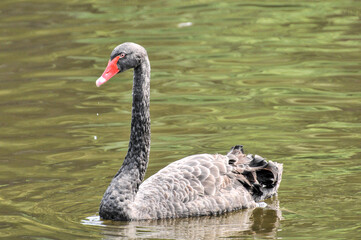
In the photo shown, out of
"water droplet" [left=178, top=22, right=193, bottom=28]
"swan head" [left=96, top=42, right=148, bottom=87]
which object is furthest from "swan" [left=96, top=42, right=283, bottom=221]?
"water droplet" [left=178, top=22, right=193, bottom=28]

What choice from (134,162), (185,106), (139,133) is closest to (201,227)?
(134,162)

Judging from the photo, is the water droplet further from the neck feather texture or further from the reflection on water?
the reflection on water

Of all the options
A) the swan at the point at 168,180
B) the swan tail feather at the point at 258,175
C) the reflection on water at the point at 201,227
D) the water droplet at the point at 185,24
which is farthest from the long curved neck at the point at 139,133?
the water droplet at the point at 185,24

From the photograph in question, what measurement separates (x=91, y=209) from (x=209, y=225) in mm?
1234

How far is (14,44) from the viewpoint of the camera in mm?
16359

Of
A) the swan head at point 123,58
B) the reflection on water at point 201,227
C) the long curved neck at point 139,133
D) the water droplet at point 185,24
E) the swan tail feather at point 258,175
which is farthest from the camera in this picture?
the water droplet at point 185,24

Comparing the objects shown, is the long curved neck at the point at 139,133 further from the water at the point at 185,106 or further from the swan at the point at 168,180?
the water at the point at 185,106

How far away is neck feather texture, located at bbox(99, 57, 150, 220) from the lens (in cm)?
814

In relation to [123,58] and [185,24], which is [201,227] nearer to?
[123,58]

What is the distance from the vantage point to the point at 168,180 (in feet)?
27.6

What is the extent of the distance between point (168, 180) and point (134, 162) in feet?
1.24

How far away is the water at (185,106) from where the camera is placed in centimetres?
818

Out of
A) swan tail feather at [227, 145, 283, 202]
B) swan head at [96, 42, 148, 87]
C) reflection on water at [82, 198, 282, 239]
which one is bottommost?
reflection on water at [82, 198, 282, 239]

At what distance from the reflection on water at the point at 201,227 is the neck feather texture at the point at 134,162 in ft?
0.43
